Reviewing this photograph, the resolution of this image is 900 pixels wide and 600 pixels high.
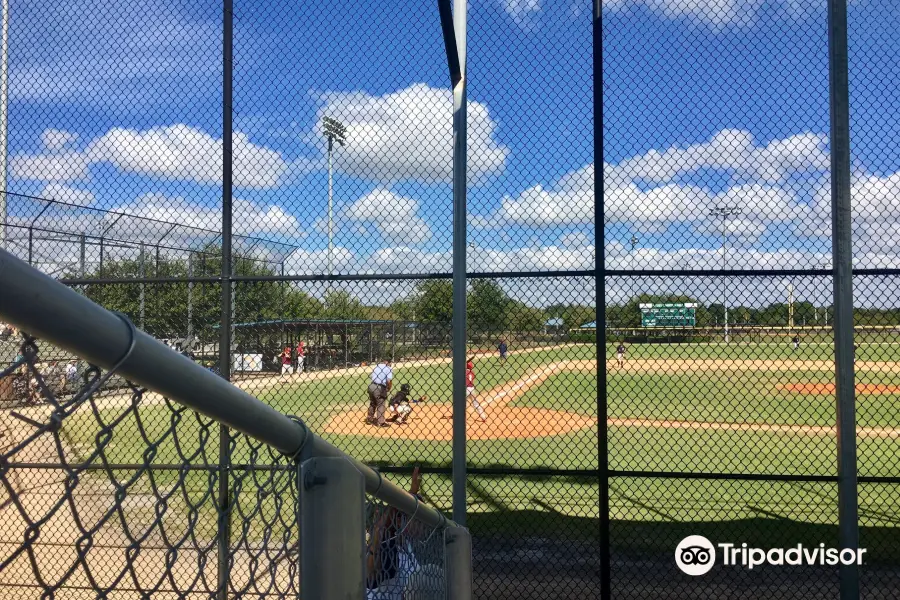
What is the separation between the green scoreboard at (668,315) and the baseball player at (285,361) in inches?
166

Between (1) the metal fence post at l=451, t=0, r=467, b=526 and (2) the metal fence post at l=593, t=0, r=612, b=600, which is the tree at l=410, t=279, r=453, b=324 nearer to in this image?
(1) the metal fence post at l=451, t=0, r=467, b=526

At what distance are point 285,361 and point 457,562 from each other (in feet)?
18.3

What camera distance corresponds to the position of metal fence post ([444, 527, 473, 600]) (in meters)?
2.66

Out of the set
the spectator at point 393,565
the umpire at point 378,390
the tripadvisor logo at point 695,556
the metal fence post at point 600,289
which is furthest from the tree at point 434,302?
the umpire at point 378,390

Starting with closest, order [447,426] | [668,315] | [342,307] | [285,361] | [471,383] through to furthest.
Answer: [668,315], [342,307], [285,361], [471,383], [447,426]

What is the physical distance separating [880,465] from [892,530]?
13.4ft

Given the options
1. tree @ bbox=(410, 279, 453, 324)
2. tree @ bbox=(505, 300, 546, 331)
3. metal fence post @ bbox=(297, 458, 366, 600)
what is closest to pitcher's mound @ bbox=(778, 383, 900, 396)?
tree @ bbox=(505, 300, 546, 331)

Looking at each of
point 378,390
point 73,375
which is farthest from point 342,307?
point 378,390

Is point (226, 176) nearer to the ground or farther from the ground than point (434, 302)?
farther from the ground

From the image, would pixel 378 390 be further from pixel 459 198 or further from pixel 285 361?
pixel 459 198

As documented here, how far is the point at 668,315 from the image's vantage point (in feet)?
15.8

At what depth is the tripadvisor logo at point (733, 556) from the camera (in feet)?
17.6

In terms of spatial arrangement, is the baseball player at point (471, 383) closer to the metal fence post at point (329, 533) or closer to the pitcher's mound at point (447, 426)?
the pitcher's mound at point (447, 426)

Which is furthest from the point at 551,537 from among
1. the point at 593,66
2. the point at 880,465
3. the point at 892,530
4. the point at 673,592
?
the point at 880,465
